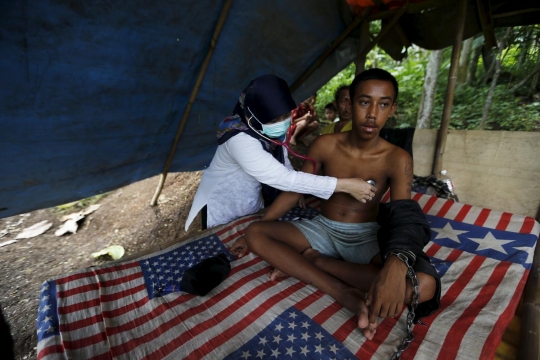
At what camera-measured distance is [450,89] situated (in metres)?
3.07

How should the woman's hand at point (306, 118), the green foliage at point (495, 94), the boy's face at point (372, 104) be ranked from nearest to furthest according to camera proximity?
the boy's face at point (372, 104), the green foliage at point (495, 94), the woman's hand at point (306, 118)

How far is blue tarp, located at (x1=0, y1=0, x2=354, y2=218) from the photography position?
180cm

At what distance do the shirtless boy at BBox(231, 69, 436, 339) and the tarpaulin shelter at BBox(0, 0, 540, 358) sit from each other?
61.1 inches

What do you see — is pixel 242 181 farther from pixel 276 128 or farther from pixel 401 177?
pixel 401 177

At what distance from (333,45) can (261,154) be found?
258 centimetres

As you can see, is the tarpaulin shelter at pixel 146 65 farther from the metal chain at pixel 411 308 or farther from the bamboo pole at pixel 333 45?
the metal chain at pixel 411 308

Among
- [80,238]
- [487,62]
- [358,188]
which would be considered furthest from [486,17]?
[80,238]

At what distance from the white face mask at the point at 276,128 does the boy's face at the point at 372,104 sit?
51 cm

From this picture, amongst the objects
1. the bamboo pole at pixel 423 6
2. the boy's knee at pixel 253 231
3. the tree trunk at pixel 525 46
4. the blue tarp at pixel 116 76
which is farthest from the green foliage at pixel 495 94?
the boy's knee at pixel 253 231

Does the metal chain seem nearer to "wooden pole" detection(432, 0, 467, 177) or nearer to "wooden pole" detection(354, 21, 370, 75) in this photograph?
"wooden pole" detection(432, 0, 467, 177)

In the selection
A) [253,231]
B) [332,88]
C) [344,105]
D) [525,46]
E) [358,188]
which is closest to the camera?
[358,188]

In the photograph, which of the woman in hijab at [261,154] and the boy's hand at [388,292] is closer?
the boy's hand at [388,292]

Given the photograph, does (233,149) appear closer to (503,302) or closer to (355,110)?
(355,110)

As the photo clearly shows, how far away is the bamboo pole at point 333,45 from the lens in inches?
130
